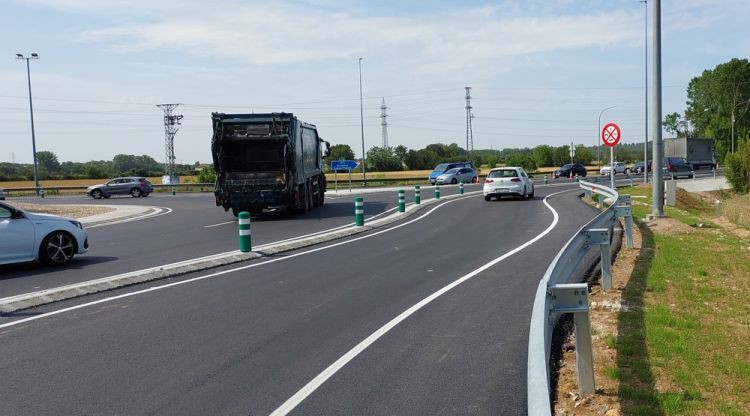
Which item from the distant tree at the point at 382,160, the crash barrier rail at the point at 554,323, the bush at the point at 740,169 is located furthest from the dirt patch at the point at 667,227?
the distant tree at the point at 382,160

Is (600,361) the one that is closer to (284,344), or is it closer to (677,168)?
(284,344)

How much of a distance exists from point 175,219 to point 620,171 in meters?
54.9

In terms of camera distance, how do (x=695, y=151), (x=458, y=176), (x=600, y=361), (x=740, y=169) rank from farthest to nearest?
(x=695, y=151), (x=458, y=176), (x=740, y=169), (x=600, y=361)

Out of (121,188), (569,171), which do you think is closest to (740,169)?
(569,171)

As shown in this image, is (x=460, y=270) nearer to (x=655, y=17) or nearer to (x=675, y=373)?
(x=675, y=373)

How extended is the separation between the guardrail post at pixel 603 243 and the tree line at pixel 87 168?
304 feet

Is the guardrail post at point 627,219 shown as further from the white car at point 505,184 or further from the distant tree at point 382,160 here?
the distant tree at point 382,160

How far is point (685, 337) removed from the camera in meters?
7.18

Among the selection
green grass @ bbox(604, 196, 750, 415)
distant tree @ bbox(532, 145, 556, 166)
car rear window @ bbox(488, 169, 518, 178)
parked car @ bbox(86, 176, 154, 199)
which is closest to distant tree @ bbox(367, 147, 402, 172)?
distant tree @ bbox(532, 145, 556, 166)

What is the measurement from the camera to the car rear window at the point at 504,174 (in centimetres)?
3182

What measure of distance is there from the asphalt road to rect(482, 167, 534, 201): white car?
1886 cm

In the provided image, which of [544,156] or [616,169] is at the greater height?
[544,156]

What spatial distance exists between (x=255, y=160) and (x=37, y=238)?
12.0 m

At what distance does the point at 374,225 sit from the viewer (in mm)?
20734
